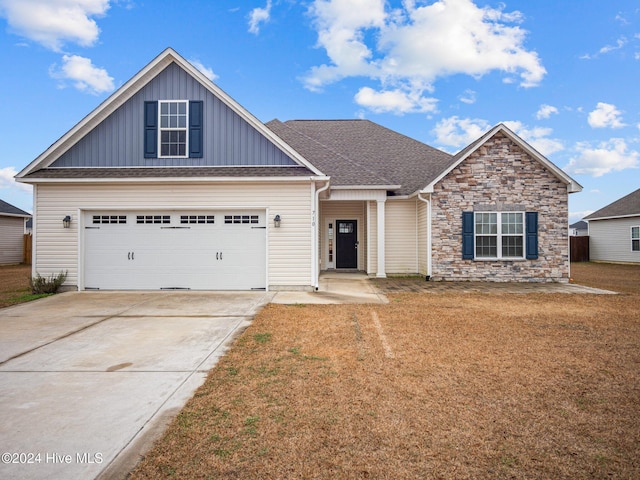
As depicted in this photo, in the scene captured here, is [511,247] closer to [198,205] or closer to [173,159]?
[198,205]

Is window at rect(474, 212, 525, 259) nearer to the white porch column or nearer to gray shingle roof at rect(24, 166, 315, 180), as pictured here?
the white porch column

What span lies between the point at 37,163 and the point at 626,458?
13958mm

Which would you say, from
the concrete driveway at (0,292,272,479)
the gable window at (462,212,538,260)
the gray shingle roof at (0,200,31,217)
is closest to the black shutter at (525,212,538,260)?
the gable window at (462,212,538,260)

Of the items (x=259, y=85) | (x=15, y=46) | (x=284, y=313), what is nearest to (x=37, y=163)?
(x=15, y=46)

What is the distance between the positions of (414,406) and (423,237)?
10.6 m

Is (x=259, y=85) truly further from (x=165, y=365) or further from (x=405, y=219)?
(x=165, y=365)

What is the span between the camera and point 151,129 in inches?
432

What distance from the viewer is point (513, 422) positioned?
3.22 m

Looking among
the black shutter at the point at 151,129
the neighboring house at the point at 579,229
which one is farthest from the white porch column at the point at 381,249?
the neighboring house at the point at 579,229

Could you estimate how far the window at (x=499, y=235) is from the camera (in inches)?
505

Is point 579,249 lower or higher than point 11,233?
lower

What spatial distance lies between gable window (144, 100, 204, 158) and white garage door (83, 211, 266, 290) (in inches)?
74.0

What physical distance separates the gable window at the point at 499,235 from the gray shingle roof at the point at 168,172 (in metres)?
6.19

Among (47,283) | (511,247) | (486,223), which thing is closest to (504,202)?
(486,223)
